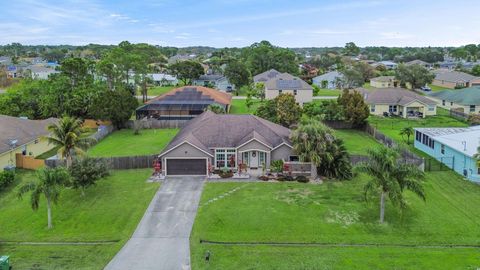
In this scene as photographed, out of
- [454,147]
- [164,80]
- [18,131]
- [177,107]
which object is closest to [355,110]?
[454,147]

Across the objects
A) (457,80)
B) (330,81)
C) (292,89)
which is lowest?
(292,89)

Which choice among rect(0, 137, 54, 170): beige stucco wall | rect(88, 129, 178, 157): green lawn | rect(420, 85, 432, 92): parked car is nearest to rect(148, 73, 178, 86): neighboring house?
rect(88, 129, 178, 157): green lawn

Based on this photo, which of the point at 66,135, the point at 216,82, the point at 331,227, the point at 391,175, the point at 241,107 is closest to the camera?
the point at 391,175

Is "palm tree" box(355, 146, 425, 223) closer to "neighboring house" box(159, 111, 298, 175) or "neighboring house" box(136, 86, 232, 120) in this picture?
"neighboring house" box(159, 111, 298, 175)

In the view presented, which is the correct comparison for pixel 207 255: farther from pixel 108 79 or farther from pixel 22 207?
pixel 108 79

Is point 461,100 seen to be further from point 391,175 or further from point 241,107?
point 391,175
